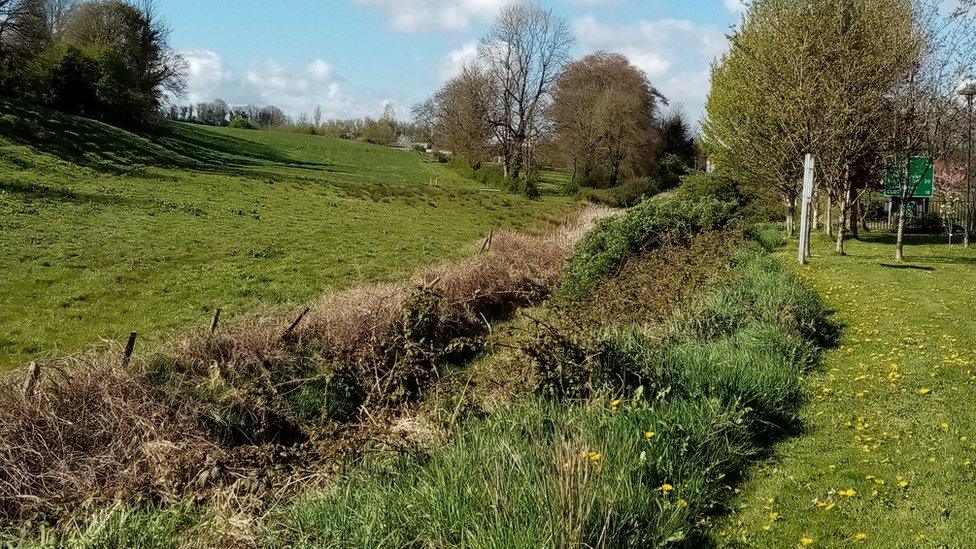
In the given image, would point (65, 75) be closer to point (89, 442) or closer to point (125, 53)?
point (125, 53)

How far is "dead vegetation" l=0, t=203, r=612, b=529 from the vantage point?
19.6 ft

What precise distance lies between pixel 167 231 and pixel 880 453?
1639 centimetres

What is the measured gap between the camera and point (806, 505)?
518 cm

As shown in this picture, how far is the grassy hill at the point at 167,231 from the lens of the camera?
1162cm

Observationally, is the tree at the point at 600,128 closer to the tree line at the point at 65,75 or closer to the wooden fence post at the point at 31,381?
the tree line at the point at 65,75

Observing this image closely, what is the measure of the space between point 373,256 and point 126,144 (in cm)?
1678

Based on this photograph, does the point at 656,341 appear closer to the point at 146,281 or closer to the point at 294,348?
the point at 294,348

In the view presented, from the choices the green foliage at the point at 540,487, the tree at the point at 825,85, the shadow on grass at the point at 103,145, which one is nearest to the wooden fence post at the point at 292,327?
the green foliage at the point at 540,487

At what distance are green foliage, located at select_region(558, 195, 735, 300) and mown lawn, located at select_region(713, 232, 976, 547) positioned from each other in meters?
4.55

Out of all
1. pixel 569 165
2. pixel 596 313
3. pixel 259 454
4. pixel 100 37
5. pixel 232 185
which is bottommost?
pixel 259 454

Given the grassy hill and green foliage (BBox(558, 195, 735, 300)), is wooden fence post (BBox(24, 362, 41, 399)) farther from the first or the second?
green foliage (BBox(558, 195, 735, 300))

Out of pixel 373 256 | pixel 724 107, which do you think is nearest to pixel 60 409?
pixel 373 256

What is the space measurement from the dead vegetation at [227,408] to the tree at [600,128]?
38654mm

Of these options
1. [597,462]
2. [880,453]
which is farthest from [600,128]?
[597,462]
